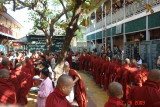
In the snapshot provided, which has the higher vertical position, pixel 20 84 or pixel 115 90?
pixel 115 90

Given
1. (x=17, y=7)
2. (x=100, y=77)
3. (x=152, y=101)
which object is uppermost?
(x=17, y=7)

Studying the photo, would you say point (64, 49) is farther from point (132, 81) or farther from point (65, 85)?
point (65, 85)

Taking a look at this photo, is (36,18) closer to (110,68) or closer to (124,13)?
(124,13)

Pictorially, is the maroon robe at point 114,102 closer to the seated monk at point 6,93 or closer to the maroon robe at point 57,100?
the maroon robe at point 57,100

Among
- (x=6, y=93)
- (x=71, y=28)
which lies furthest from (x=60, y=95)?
(x=71, y=28)

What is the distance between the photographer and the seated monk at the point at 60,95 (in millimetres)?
3207

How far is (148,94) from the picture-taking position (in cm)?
380

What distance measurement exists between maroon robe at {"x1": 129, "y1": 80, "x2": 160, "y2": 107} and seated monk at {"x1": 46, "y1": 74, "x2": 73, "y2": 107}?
1279 mm

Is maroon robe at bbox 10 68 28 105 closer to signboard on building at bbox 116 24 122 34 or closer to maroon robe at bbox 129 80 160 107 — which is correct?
maroon robe at bbox 129 80 160 107

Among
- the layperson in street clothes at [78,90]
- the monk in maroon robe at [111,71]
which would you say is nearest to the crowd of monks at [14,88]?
the layperson in street clothes at [78,90]

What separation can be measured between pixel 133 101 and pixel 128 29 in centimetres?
1486

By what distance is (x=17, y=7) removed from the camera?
13586 mm

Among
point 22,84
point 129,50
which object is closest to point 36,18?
point 129,50

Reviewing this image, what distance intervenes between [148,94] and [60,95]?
150cm
